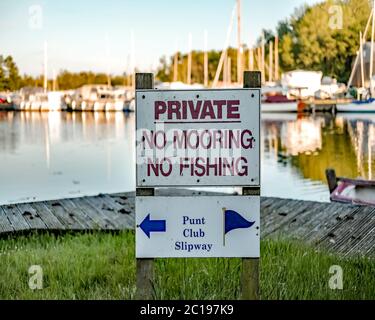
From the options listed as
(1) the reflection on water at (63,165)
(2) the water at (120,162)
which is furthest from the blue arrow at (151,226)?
(1) the reflection on water at (63,165)

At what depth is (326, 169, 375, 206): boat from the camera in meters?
9.54

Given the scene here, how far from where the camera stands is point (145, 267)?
3.98m

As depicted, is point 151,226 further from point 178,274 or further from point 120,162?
point 120,162

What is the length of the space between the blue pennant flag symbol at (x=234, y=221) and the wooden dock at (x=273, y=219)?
2698 millimetres

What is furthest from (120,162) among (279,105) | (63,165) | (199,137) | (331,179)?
(279,105)

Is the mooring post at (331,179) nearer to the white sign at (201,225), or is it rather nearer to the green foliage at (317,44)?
the green foliage at (317,44)

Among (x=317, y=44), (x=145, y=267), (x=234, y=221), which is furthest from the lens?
(x=317, y=44)

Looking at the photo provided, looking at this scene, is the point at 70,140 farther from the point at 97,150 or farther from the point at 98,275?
the point at 98,275

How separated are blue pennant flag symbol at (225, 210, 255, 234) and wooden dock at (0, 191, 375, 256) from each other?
106 inches

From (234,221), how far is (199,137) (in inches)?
19.4

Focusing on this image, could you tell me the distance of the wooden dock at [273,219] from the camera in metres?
6.88

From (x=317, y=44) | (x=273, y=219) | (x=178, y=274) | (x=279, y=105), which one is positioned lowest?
(x=273, y=219)

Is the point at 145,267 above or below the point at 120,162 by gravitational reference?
above

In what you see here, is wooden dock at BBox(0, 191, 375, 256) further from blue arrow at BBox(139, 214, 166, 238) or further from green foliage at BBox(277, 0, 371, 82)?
green foliage at BBox(277, 0, 371, 82)
